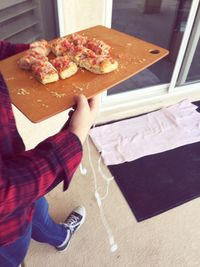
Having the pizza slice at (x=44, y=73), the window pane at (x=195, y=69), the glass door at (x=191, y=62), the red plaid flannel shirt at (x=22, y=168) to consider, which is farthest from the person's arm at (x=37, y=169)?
the window pane at (x=195, y=69)

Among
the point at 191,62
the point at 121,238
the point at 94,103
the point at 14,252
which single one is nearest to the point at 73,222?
the point at 121,238

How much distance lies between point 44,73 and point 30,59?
0.28ft

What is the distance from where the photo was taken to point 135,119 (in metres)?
1.68

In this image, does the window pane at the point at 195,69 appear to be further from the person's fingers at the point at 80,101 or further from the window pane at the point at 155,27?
the person's fingers at the point at 80,101

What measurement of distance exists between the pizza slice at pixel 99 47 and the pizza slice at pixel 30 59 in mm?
176

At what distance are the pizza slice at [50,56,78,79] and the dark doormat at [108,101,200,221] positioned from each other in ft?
2.29

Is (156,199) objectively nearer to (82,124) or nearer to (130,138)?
(130,138)

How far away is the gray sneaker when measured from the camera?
3.31 ft

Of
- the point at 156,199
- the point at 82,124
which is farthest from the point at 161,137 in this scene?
the point at 82,124

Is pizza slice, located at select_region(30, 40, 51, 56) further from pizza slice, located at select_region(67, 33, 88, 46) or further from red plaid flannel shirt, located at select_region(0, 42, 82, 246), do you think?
red plaid flannel shirt, located at select_region(0, 42, 82, 246)

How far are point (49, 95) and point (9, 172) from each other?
33 centimetres

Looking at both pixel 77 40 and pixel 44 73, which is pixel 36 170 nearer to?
pixel 44 73

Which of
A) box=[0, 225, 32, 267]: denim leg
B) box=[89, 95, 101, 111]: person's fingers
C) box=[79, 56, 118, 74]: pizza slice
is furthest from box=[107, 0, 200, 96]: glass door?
box=[0, 225, 32, 267]: denim leg

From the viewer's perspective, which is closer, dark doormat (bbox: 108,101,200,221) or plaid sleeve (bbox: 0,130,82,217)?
plaid sleeve (bbox: 0,130,82,217)
